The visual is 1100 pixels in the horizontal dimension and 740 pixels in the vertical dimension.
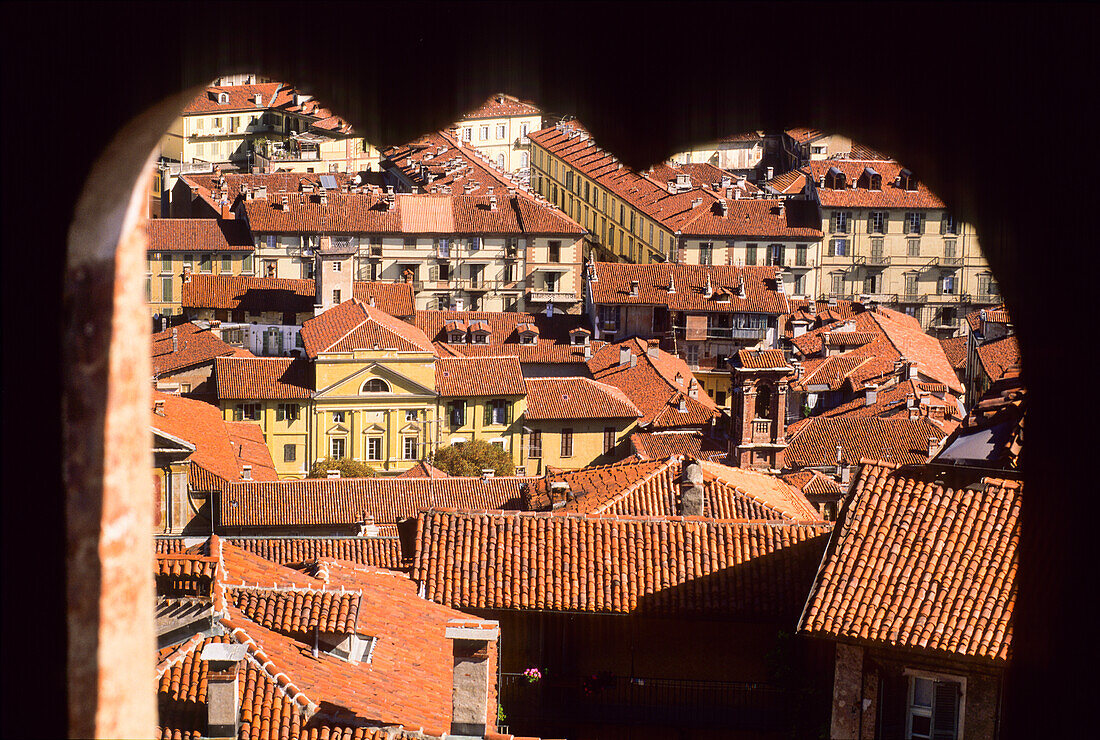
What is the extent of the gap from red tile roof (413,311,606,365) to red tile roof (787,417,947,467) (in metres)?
15.4

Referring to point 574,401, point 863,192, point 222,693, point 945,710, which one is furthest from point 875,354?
point 222,693

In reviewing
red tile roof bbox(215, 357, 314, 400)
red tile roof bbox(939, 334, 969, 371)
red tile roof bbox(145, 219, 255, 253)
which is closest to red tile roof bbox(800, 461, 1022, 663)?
red tile roof bbox(215, 357, 314, 400)

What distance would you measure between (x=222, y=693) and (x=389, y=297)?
51.6 meters

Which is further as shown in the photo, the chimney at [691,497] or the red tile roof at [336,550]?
the red tile roof at [336,550]

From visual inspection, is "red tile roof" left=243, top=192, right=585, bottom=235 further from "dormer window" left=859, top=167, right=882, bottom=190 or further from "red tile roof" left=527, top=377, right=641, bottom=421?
"red tile roof" left=527, top=377, right=641, bottom=421

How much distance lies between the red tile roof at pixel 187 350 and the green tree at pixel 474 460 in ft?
31.7

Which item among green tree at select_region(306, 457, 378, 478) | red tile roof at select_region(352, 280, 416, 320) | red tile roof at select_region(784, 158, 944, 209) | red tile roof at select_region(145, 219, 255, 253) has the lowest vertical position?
green tree at select_region(306, 457, 378, 478)

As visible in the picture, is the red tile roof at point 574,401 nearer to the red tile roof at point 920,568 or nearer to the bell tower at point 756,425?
the bell tower at point 756,425

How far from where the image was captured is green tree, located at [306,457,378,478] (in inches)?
1988

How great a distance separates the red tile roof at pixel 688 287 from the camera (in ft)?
216

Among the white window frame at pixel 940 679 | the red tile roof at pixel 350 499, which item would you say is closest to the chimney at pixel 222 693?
the white window frame at pixel 940 679

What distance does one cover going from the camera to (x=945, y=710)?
46.5ft

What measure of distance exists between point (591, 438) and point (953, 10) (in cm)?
5144

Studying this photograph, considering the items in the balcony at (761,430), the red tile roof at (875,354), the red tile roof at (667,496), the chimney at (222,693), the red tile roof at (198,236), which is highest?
the red tile roof at (198,236)
